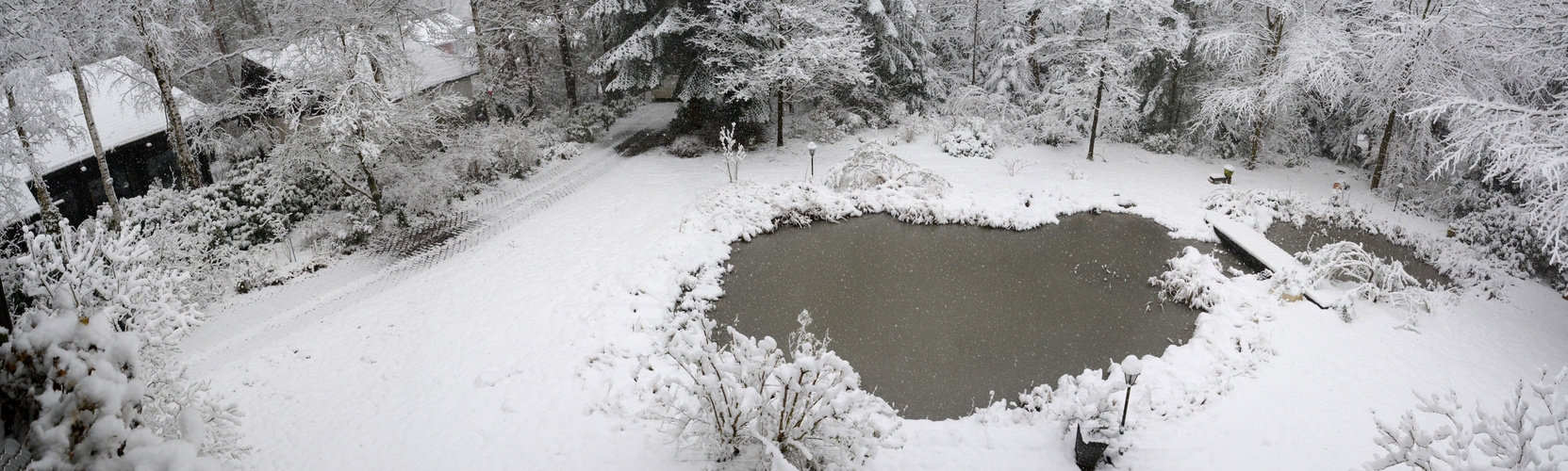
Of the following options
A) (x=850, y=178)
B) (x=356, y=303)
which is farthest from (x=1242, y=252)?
(x=356, y=303)

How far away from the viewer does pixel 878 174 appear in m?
16.6

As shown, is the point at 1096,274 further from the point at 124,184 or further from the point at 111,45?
the point at 124,184

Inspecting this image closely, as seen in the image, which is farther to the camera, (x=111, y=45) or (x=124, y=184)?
(x=124, y=184)

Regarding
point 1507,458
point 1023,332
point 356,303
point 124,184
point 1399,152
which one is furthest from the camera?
point 124,184

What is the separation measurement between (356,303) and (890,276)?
30.4 feet

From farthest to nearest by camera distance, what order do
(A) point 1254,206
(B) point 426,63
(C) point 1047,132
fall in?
1. (B) point 426,63
2. (C) point 1047,132
3. (A) point 1254,206

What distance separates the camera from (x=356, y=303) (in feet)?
38.3

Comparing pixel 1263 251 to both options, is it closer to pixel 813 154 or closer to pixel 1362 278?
pixel 1362 278

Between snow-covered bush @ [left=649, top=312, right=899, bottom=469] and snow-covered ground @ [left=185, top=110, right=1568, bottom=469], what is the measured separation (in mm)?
462

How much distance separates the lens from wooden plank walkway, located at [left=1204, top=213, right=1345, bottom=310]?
1071cm

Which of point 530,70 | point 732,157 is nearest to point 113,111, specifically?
point 530,70

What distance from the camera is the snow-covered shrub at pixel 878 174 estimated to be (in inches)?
637

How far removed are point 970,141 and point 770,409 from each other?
1454 centimetres

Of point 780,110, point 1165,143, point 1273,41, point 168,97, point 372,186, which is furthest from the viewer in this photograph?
point 780,110
